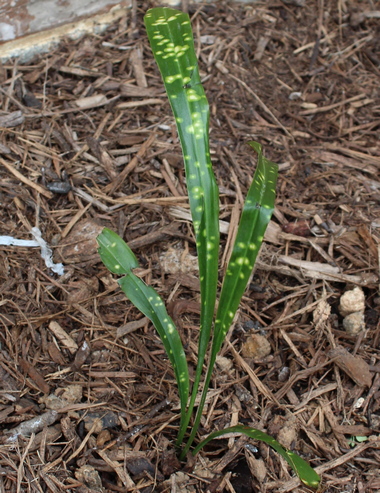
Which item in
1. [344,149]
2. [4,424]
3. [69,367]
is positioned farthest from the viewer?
[344,149]

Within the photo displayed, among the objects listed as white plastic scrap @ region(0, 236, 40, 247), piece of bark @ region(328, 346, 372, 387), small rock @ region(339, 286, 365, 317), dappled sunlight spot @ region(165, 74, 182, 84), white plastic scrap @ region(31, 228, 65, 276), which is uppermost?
dappled sunlight spot @ region(165, 74, 182, 84)

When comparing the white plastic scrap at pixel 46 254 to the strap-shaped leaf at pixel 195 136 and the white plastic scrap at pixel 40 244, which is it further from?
the strap-shaped leaf at pixel 195 136

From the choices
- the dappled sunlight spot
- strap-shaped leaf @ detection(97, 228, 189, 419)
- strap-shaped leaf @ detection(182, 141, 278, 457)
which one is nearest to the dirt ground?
strap-shaped leaf @ detection(97, 228, 189, 419)

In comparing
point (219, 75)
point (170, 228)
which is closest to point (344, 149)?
point (219, 75)

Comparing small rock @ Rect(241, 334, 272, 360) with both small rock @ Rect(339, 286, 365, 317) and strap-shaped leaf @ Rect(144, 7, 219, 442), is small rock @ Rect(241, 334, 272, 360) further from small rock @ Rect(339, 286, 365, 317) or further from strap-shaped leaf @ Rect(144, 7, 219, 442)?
strap-shaped leaf @ Rect(144, 7, 219, 442)

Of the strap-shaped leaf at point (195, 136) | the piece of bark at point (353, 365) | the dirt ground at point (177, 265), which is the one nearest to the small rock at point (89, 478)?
the dirt ground at point (177, 265)

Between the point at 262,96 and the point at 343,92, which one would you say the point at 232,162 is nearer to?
the point at 262,96

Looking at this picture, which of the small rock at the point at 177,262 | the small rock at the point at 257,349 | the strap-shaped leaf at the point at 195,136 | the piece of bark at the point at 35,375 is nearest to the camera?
the strap-shaped leaf at the point at 195,136
